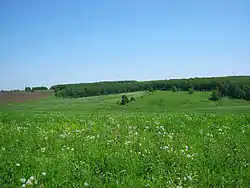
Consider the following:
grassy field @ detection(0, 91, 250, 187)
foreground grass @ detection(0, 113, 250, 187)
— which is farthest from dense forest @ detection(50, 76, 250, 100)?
foreground grass @ detection(0, 113, 250, 187)

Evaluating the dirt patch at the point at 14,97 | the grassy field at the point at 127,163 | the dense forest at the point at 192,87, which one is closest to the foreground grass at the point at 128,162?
the grassy field at the point at 127,163

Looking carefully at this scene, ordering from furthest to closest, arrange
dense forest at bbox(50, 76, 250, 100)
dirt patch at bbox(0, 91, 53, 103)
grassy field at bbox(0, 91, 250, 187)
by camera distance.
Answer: dense forest at bbox(50, 76, 250, 100) < dirt patch at bbox(0, 91, 53, 103) < grassy field at bbox(0, 91, 250, 187)

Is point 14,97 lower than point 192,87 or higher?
lower

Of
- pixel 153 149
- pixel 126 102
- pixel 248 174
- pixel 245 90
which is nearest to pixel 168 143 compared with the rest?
pixel 153 149

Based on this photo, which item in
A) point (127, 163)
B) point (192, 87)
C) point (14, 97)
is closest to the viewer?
point (127, 163)

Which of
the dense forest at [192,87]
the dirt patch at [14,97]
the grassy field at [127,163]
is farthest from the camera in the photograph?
the dense forest at [192,87]

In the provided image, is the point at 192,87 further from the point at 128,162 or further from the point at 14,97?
the point at 128,162

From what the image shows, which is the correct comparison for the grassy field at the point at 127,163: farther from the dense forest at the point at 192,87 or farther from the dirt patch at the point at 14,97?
the dense forest at the point at 192,87

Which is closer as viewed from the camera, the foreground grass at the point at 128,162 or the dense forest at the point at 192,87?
the foreground grass at the point at 128,162

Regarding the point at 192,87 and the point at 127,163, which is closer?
the point at 127,163

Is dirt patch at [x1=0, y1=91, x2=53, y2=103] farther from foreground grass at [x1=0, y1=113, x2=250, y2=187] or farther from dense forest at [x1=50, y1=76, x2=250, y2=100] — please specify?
foreground grass at [x1=0, y1=113, x2=250, y2=187]

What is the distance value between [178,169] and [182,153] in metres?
1.02

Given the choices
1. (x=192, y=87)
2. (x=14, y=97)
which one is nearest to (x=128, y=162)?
(x=14, y=97)

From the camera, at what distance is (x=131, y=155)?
5.93 meters
